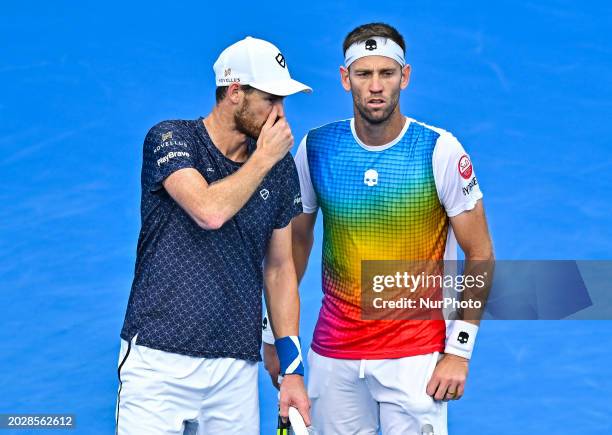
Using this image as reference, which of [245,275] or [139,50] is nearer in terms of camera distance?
[245,275]

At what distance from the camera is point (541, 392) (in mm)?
9562

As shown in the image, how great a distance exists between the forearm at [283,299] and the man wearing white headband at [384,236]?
44 centimetres

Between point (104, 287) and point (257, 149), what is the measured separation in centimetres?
560

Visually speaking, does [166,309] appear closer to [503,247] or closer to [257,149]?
[257,149]

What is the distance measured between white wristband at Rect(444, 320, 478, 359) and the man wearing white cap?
798mm

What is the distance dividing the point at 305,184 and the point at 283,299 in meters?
0.77

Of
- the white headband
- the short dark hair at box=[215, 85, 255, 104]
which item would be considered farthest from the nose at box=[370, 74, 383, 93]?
the short dark hair at box=[215, 85, 255, 104]

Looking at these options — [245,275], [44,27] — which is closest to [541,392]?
[245,275]

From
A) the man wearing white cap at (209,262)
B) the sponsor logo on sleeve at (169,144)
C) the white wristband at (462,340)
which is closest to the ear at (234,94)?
the man wearing white cap at (209,262)

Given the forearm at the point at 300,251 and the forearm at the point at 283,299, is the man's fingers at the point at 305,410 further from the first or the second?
the forearm at the point at 300,251

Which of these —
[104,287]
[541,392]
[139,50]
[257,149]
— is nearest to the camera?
[257,149]

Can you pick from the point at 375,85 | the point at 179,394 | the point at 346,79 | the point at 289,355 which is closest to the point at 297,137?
the point at 346,79

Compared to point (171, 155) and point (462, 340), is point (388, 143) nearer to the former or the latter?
point (462, 340)

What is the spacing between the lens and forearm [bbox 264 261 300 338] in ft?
20.4
